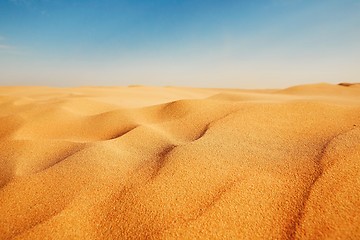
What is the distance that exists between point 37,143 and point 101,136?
0.51m

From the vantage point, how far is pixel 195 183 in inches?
48.9

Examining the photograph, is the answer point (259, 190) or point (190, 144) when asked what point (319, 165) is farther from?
point (190, 144)

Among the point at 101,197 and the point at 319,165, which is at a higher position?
the point at 319,165

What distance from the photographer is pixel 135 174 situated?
1381 millimetres

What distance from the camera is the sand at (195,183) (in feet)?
3.31

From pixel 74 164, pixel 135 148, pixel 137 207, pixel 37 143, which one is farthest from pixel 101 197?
pixel 37 143

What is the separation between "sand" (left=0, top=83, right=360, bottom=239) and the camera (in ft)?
3.31

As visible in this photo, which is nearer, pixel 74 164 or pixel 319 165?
pixel 319 165

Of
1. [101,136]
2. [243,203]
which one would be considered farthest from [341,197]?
[101,136]

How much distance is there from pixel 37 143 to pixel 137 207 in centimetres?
128

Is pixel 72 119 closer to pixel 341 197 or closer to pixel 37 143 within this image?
pixel 37 143

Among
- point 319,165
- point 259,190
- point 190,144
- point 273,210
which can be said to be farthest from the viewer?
point 190,144

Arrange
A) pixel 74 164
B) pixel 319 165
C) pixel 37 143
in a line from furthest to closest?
pixel 37 143 < pixel 74 164 < pixel 319 165

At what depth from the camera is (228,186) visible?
1.20m
